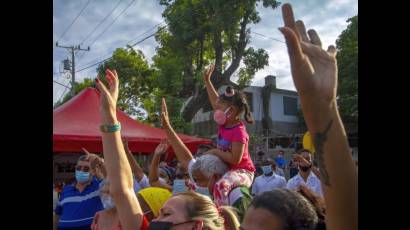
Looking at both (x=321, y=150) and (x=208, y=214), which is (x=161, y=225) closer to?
(x=208, y=214)

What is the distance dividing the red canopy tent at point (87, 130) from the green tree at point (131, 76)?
1734 cm

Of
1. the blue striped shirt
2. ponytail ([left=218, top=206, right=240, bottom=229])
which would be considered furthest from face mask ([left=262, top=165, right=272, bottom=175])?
ponytail ([left=218, top=206, right=240, bottom=229])

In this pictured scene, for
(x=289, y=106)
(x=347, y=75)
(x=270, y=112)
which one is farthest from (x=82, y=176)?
(x=289, y=106)

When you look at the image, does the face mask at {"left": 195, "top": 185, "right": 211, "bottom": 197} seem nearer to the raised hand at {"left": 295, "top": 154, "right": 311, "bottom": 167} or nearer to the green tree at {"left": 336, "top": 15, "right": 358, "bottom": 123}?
the raised hand at {"left": 295, "top": 154, "right": 311, "bottom": 167}

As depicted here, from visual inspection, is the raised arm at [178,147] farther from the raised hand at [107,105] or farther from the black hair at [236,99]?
the raised hand at [107,105]

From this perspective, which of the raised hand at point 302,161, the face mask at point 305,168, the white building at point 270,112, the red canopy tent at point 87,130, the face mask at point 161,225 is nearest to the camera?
the face mask at point 161,225

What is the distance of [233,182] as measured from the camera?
2822mm

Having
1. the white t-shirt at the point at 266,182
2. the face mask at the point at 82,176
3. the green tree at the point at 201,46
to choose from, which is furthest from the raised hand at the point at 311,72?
the green tree at the point at 201,46

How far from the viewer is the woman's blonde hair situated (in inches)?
84.2

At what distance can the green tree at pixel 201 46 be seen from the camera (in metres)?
20.0
